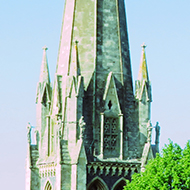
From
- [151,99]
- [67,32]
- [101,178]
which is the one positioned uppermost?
[67,32]

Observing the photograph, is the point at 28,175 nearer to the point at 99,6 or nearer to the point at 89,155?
the point at 89,155

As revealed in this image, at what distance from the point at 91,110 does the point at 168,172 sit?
10.4m

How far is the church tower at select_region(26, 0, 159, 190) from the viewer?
71375mm

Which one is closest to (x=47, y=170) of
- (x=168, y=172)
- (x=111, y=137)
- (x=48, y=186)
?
(x=48, y=186)

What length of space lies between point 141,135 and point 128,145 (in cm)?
130

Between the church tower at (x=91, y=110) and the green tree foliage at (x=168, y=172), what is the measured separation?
17.7 ft

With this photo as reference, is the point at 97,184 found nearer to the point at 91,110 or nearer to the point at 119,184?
the point at 119,184

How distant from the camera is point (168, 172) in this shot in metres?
64.4

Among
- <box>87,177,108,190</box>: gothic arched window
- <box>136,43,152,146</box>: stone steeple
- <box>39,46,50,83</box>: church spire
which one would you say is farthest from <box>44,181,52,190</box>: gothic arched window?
<box>39,46,50,83</box>: church spire

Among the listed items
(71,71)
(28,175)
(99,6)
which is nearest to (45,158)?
(28,175)

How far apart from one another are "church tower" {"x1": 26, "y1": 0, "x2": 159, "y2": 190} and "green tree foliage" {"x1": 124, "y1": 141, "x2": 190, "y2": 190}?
539 cm

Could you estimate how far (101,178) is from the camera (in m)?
71.6

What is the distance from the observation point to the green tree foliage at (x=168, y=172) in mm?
63875

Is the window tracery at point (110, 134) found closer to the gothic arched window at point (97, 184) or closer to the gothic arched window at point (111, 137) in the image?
the gothic arched window at point (111, 137)
